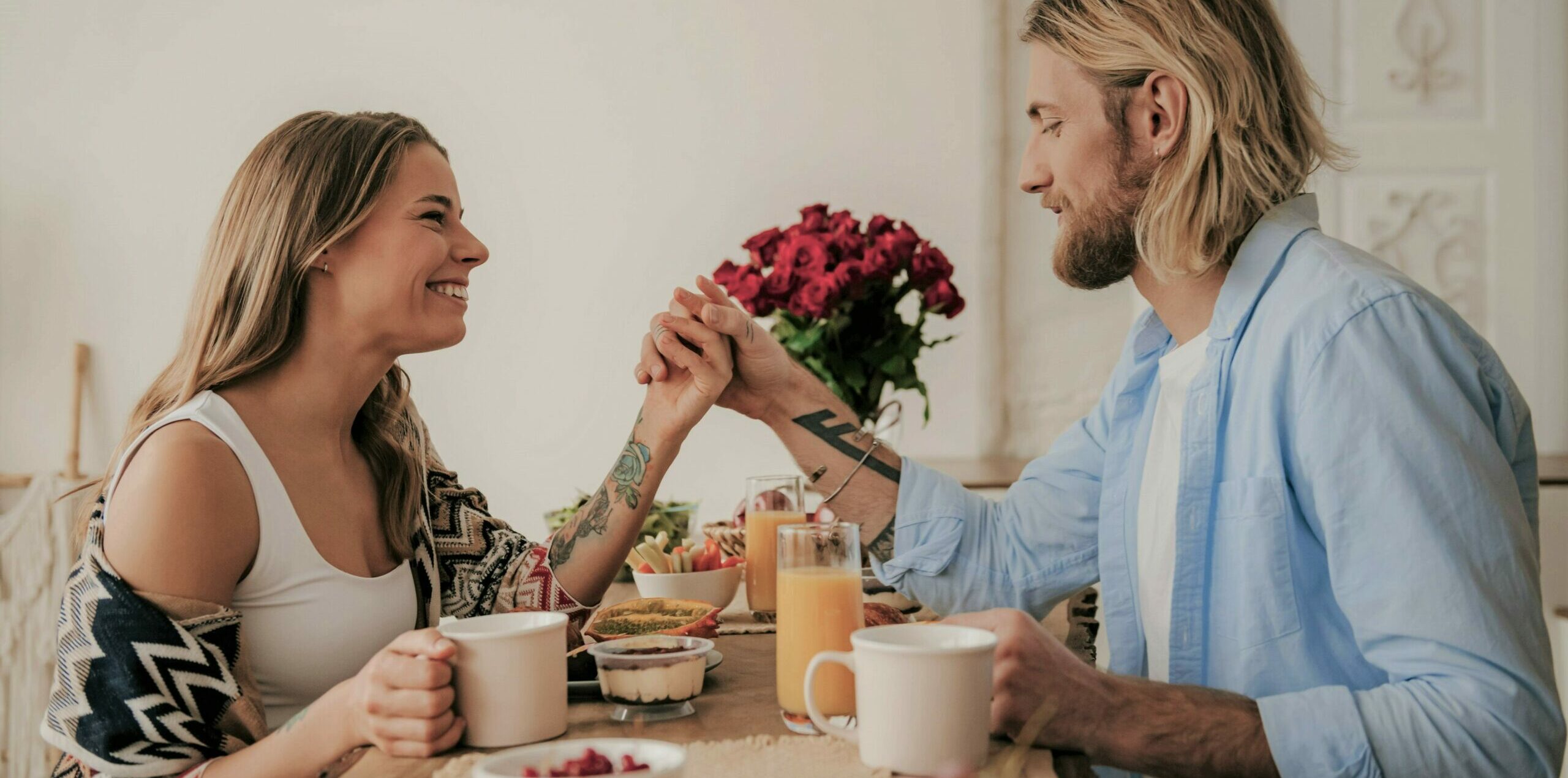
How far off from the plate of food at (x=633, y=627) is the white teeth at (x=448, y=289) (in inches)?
19.4

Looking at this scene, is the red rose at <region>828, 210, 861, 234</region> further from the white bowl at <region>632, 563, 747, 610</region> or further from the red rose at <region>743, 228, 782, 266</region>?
the white bowl at <region>632, 563, 747, 610</region>

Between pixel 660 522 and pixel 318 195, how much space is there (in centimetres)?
82

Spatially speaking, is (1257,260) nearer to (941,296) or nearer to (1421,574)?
(1421,574)

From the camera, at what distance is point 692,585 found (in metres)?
1.48

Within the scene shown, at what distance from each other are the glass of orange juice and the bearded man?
→ 0.10 metres

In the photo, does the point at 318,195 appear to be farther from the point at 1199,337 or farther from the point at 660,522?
the point at 1199,337

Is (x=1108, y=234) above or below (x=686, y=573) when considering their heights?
above

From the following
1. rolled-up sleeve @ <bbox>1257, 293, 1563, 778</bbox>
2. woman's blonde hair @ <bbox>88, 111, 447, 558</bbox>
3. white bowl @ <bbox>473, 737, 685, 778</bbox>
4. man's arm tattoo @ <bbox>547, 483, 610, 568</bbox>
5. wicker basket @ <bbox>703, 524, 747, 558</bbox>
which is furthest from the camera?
wicker basket @ <bbox>703, 524, 747, 558</bbox>

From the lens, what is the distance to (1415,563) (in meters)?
0.97

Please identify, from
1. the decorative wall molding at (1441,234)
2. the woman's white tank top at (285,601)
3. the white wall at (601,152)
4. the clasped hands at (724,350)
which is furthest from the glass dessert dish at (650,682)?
the decorative wall molding at (1441,234)

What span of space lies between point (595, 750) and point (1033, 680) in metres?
0.37

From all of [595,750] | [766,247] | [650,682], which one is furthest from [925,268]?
[595,750]

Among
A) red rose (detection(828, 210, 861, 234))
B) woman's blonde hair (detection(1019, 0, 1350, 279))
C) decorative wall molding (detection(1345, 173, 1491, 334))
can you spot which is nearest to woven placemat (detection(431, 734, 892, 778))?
woman's blonde hair (detection(1019, 0, 1350, 279))

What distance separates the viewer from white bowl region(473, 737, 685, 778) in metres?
0.68
